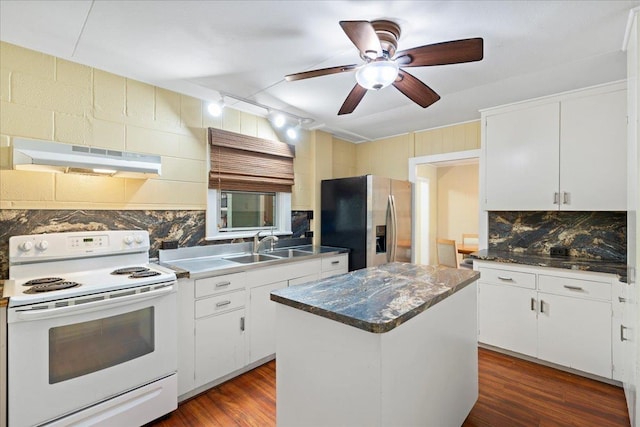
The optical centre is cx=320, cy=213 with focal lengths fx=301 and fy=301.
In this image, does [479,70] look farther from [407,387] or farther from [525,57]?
[407,387]

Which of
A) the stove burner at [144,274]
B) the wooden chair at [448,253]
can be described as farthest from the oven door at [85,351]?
the wooden chair at [448,253]

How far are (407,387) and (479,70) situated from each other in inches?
87.1

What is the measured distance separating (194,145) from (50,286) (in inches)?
61.3

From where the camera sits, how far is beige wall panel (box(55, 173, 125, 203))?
81.9 inches

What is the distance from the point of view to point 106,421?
1.69 m

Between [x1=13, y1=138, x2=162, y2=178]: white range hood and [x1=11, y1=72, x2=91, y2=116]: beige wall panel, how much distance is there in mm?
330

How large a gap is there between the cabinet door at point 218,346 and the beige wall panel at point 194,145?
1443mm

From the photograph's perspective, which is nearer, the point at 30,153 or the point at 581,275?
the point at 30,153

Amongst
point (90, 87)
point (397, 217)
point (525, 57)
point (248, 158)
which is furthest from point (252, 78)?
point (397, 217)

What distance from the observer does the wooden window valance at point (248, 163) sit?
9.46 ft

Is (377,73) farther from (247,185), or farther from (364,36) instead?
(247,185)

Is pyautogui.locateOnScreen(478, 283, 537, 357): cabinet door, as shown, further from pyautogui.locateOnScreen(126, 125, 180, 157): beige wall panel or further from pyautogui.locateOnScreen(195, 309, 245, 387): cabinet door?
pyautogui.locateOnScreen(126, 125, 180, 157): beige wall panel

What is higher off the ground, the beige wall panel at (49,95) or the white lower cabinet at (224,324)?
the beige wall panel at (49,95)

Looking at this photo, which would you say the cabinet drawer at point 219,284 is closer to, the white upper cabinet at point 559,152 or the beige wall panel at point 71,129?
the beige wall panel at point 71,129
